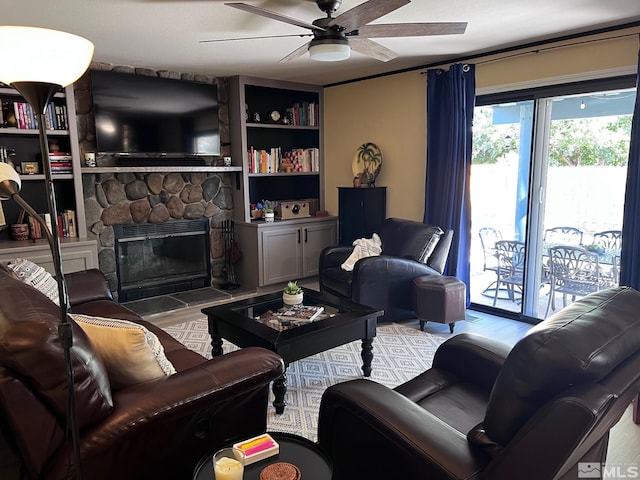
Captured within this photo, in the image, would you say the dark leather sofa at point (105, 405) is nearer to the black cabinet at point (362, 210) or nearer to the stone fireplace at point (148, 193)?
the stone fireplace at point (148, 193)

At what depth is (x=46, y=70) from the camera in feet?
3.86

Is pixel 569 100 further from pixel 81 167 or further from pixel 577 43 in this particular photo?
pixel 81 167

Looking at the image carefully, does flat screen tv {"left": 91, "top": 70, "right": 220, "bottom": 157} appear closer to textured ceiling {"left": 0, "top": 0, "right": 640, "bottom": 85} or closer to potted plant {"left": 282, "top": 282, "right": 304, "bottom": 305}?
textured ceiling {"left": 0, "top": 0, "right": 640, "bottom": 85}

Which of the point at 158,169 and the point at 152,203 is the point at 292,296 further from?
the point at 152,203

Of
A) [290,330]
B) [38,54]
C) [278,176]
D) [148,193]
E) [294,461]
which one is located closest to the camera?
[38,54]

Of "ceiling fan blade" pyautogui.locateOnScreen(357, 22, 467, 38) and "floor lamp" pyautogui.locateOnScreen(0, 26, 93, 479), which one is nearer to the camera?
"floor lamp" pyautogui.locateOnScreen(0, 26, 93, 479)

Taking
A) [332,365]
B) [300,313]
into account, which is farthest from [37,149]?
[332,365]

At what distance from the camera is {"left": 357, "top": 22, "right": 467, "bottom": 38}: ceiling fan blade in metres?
2.49

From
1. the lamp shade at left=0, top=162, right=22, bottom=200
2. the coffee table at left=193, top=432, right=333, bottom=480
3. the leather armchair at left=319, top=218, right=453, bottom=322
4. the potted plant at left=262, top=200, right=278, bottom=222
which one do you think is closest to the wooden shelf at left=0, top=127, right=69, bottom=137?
the potted plant at left=262, top=200, right=278, bottom=222

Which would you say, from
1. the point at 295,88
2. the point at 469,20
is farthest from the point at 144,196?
the point at 469,20

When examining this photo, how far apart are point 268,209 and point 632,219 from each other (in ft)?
11.6

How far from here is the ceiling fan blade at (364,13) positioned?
2188mm

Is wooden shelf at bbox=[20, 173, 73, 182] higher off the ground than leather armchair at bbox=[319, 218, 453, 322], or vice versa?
wooden shelf at bbox=[20, 173, 73, 182]

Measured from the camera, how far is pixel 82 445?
143 centimetres
